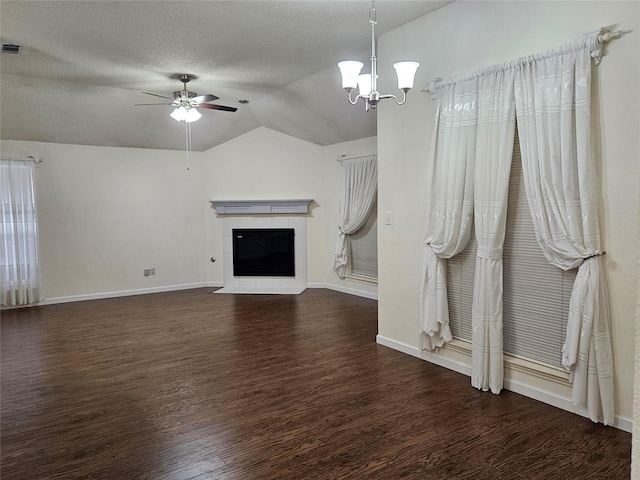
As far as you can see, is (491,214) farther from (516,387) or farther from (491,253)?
(516,387)

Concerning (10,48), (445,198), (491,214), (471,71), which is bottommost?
(491,214)

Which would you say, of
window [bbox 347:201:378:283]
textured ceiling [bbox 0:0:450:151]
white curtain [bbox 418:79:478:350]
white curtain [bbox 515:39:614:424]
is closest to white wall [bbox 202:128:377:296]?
textured ceiling [bbox 0:0:450:151]

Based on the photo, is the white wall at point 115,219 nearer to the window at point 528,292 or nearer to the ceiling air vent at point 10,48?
→ the ceiling air vent at point 10,48

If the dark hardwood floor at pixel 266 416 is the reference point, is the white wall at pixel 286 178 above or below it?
above

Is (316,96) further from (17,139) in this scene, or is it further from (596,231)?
(17,139)

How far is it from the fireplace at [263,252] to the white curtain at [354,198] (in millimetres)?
928

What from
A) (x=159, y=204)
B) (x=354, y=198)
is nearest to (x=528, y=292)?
(x=354, y=198)

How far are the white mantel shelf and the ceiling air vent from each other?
12.5ft

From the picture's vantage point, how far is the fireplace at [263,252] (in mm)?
7375

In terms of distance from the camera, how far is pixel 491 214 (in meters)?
3.05

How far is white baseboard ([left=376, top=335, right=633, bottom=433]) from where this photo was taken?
253 centimetres

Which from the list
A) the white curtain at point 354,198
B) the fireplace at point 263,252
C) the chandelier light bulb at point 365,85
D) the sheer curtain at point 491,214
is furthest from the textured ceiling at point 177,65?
the fireplace at point 263,252

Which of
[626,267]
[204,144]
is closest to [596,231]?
[626,267]

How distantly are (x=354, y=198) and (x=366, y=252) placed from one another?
Result: 34.8 inches
